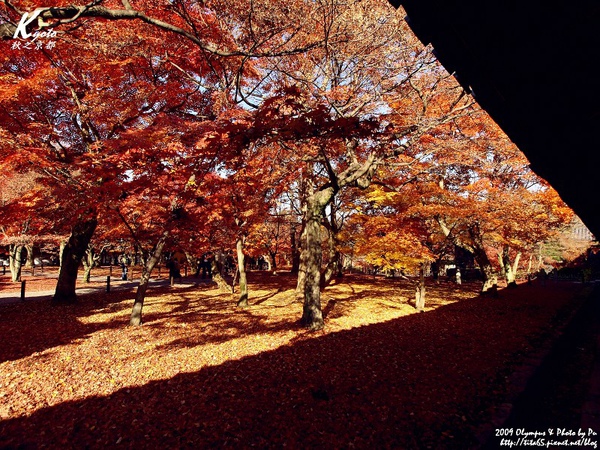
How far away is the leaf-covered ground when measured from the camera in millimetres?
3992

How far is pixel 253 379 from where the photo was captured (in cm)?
578

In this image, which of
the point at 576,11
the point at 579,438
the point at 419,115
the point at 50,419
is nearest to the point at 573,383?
the point at 579,438

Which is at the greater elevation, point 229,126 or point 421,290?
point 229,126

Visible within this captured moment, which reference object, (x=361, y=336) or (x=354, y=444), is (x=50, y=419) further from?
(x=361, y=336)

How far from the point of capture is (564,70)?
1.74 m

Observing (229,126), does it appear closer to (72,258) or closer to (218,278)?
(72,258)

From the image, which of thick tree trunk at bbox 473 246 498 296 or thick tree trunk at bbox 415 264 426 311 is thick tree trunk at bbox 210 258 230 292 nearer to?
thick tree trunk at bbox 415 264 426 311

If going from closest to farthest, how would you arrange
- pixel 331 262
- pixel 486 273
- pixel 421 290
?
pixel 421 290 → pixel 486 273 → pixel 331 262

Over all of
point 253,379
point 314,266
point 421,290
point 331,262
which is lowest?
point 253,379

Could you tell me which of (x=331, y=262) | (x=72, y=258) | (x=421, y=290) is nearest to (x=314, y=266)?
(x=421, y=290)

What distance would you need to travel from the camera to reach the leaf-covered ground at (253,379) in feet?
13.1

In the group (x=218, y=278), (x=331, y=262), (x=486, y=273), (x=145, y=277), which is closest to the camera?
(x=145, y=277)

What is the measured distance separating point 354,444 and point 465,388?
2.75 m

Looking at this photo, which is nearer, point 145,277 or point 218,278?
point 145,277
